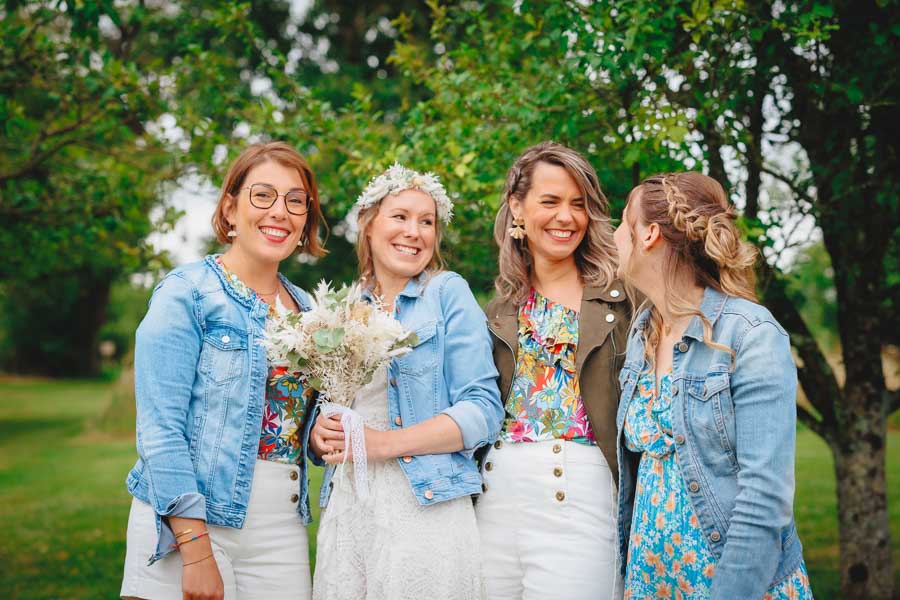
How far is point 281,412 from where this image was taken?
3268mm

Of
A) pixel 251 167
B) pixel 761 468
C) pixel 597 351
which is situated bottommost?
pixel 761 468

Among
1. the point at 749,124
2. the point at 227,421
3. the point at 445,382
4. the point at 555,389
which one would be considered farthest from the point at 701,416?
the point at 749,124

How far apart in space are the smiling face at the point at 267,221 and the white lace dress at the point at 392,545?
82 cm

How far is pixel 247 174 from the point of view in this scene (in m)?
3.38

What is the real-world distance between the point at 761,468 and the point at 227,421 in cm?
190

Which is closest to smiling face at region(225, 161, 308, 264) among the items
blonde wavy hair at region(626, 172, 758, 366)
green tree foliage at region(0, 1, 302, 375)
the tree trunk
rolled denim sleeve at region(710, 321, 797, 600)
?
blonde wavy hair at region(626, 172, 758, 366)

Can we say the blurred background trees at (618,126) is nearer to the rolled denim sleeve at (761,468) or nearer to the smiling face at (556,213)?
the smiling face at (556,213)

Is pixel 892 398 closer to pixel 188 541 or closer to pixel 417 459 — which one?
pixel 417 459

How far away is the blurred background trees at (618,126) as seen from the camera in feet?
13.3

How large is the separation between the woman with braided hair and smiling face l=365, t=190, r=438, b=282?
892 millimetres

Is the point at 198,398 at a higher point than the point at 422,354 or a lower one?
lower

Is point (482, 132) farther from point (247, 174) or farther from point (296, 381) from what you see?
point (296, 381)

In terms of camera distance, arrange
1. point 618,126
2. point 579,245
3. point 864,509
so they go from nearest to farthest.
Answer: point 579,245
point 618,126
point 864,509

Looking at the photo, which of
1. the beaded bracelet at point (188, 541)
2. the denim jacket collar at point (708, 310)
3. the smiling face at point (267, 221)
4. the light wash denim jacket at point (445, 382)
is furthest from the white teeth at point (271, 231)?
the denim jacket collar at point (708, 310)
